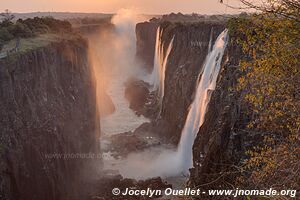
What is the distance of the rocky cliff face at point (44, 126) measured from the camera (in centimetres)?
1770

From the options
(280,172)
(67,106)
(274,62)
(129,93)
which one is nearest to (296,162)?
(280,172)

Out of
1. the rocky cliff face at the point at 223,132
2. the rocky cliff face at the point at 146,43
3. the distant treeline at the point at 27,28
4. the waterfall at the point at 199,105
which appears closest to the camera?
the rocky cliff face at the point at 223,132

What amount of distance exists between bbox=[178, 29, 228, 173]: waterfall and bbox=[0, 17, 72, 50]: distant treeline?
13955 millimetres

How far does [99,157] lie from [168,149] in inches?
259

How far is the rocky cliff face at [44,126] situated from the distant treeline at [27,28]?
10.8 ft

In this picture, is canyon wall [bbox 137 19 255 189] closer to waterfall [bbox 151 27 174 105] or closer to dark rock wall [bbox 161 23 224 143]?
dark rock wall [bbox 161 23 224 143]

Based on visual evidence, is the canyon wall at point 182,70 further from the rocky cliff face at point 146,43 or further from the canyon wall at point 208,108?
the rocky cliff face at point 146,43

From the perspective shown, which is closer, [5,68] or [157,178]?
[5,68]

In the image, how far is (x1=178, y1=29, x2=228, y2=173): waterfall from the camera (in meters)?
26.5

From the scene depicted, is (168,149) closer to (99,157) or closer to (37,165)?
(99,157)

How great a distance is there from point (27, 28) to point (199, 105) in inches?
592

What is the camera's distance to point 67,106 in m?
24.2

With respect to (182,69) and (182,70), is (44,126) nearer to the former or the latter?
(182,70)

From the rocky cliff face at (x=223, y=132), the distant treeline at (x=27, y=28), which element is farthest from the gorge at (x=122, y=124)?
the distant treeline at (x=27, y=28)
